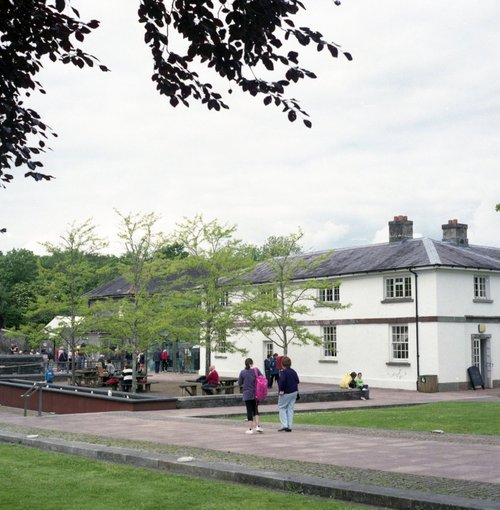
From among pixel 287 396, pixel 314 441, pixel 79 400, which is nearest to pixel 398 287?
pixel 79 400

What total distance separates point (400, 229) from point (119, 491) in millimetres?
32410

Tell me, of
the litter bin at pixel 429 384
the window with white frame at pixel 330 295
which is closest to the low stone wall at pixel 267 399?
the litter bin at pixel 429 384

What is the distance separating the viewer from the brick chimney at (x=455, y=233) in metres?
40.2

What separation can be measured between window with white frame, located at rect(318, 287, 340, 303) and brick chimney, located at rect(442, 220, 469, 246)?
645 centimetres

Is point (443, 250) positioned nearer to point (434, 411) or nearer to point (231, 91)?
point (434, 411)

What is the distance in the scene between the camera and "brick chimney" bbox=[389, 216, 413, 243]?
4050 centimetres

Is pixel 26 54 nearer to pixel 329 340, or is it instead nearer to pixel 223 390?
pixel 223 390

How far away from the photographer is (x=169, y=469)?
12.0m

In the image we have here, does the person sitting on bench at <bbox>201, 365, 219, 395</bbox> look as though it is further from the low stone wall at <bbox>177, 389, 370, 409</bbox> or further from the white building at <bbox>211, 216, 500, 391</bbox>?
the white building at <bbox>211, 216, 500, 391</bbox>

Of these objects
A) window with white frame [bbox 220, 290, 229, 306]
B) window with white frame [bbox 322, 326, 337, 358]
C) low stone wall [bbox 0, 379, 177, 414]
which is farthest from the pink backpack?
window with white frame [bbox 322, 326, 337, 358]

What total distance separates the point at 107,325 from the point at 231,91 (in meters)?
24.6

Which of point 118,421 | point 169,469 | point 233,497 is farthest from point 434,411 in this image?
point 233,497

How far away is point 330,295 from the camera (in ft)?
132

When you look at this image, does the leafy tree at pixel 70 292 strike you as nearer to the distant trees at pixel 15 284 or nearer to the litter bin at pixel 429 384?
the litter bin at pixel 429 384
